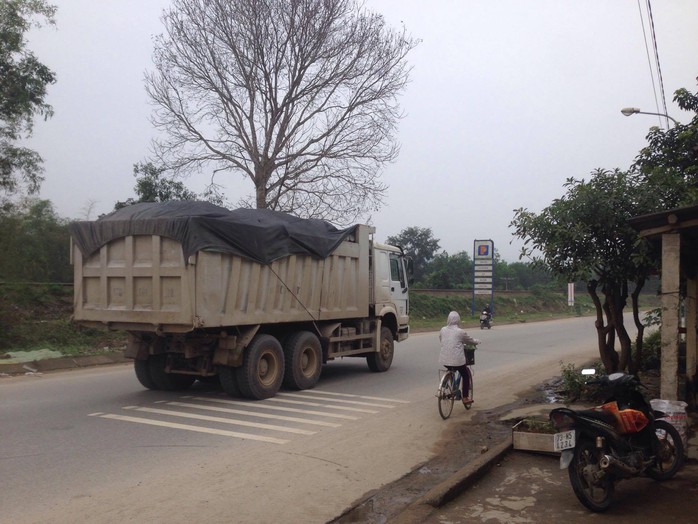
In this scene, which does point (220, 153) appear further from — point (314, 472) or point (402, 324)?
point (314, 472)

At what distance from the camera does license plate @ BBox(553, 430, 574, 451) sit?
5.62m

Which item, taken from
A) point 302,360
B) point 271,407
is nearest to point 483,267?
point 302,360

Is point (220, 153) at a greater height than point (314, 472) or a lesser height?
greater

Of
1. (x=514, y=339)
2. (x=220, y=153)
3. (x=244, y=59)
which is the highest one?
(x=244, y=59)

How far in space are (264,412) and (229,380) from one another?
1.15 meters

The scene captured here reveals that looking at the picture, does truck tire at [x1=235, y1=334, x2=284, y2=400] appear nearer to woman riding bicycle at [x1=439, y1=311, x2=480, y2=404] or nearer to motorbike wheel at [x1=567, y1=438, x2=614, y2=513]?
woman riding bicycle at [x1=439, y1=311, x2=480, y2=404]

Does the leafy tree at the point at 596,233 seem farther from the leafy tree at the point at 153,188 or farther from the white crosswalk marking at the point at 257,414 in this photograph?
the leafy tree at the point at 153,188

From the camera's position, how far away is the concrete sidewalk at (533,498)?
17.8 feet

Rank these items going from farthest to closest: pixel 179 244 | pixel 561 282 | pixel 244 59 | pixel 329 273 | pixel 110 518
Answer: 1. pixel 244 59
2. pixel 329 273
3. pixel 561 282
4. pixel 179 244
5. pixel 110 518

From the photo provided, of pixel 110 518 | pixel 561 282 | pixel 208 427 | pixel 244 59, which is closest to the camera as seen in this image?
pixel 110 518

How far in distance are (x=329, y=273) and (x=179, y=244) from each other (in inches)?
143

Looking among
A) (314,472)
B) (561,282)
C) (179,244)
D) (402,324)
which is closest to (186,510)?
(314,472)

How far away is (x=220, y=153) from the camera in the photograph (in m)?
24.8

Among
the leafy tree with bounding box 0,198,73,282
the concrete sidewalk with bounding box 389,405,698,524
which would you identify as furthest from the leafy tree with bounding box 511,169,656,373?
the leafy tree with bounding box 0,198,73,282
